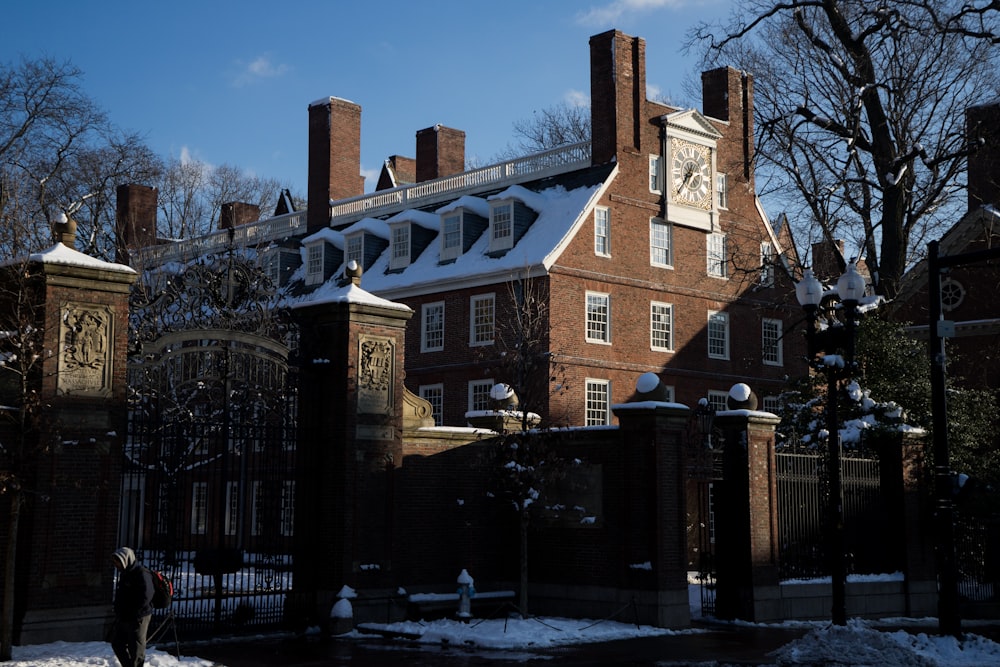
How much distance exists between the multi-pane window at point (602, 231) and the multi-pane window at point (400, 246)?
294 inches

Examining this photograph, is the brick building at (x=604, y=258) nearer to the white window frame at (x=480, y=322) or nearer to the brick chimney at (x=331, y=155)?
the white window frame at (x=480, y=322)

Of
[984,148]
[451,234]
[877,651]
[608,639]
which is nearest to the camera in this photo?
[877,651]

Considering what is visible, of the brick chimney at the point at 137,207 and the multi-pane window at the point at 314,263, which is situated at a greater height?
the brick chimney at the point at 137,207

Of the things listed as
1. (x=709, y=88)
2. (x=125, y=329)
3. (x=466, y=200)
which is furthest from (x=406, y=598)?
(x=709, y=88)

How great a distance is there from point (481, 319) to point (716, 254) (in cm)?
904

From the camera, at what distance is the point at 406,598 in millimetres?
18344

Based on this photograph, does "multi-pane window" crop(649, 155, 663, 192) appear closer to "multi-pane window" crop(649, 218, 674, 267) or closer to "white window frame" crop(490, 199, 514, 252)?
"multi-pane window" crop(649, 218, 674, 267)

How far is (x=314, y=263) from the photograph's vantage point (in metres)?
44.8

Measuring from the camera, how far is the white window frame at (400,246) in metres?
41.7

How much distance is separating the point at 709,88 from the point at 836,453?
94.0ft

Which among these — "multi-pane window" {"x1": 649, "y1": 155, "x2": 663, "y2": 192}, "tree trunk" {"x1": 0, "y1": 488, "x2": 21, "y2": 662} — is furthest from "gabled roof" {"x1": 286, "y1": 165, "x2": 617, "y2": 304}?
"tree trunk" {"x1": 0, "y1": 488, "x2": 21, "y2": 662}

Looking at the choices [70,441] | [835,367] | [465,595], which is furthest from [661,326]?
[70,441]

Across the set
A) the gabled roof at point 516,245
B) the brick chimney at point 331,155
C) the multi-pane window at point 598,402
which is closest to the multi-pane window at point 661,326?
the multi-pane window at point 598,402

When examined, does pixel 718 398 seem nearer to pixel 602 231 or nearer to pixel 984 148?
pixel 602 231
